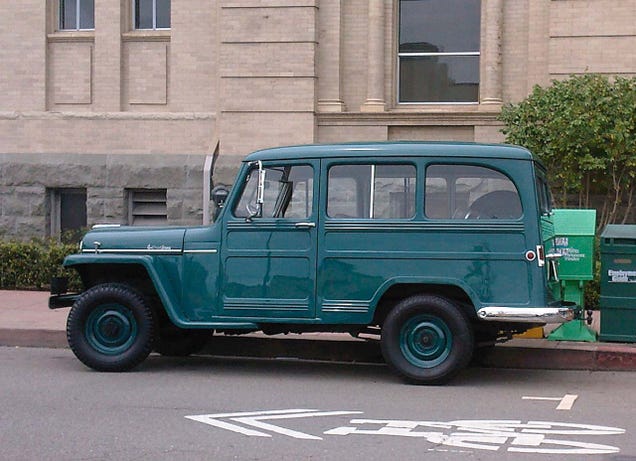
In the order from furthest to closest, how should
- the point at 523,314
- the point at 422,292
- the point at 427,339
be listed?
the point at 422,292 → the point at 427,339 → the point at 523,314

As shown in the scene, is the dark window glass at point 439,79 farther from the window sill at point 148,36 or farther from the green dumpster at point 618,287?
the green dumpster at point 618,287

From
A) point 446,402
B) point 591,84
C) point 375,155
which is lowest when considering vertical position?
Answer: point 446,402

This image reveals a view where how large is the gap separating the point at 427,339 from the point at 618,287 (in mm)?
2571

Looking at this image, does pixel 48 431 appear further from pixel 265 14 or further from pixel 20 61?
pixel 20 61

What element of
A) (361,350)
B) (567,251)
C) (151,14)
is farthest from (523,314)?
(151,14)

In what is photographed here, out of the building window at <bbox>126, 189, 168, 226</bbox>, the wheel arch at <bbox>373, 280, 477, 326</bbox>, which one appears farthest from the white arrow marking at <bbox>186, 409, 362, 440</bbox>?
the building window at <bbox>126, 189, 168, 226</bbox>

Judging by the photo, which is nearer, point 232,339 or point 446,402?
point 446,402

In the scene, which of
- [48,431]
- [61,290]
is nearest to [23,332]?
[61,290]

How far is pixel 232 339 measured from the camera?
11711mm

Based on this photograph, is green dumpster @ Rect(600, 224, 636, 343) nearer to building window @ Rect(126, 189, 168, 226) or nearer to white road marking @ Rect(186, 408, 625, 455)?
white road marking @ Rect(186, 408, 625, 455)

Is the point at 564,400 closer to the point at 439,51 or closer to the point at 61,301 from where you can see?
the point at 61,301

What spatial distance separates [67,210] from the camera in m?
18.5

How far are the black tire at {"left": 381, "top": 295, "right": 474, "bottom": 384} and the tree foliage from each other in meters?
6.15

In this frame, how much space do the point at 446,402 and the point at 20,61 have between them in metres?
12.2
